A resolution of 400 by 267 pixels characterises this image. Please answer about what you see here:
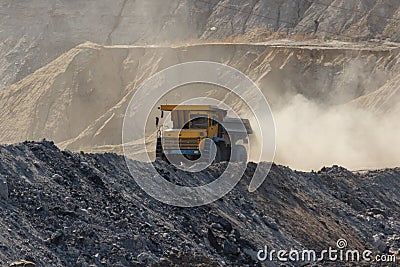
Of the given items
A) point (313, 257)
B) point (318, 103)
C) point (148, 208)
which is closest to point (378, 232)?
point (313, 257)

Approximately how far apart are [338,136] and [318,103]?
30.7 feet

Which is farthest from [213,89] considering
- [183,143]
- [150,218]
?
[150,218]

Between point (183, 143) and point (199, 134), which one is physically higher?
point (199, 134)

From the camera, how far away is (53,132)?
185 feet

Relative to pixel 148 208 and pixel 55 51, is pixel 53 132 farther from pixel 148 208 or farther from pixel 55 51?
pixel 148 208

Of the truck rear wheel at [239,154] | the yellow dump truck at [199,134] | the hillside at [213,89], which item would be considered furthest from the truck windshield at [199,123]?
the hillside at [213,89]

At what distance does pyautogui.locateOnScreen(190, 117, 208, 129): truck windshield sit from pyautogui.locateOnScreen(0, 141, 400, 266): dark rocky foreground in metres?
2.82

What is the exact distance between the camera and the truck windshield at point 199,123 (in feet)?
75.6

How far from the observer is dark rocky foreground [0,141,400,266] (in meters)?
12.8
